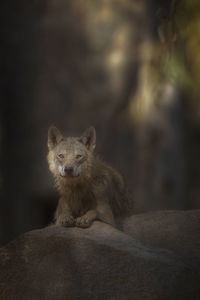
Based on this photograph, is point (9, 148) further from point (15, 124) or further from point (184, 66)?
point (184, 66)

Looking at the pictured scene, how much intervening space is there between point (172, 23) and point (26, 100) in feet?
45.3

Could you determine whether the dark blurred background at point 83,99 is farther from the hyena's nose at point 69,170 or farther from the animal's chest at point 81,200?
the hyena's nose at point 69,170

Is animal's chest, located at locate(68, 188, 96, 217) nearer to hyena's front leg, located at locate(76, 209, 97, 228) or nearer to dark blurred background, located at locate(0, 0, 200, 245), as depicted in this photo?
hyena's front leg, located at locate(76, 209, 97, 228)


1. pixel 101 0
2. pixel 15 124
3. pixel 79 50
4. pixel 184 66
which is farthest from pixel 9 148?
pixel 184 66

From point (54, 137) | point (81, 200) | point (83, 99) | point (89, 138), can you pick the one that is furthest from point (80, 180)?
point (83, 99)

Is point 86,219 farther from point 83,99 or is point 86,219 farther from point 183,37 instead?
point 83,99

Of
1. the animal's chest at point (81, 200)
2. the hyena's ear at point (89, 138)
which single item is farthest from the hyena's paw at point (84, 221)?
the hyena's ear at point (89, 138)

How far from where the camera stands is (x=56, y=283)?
736cm

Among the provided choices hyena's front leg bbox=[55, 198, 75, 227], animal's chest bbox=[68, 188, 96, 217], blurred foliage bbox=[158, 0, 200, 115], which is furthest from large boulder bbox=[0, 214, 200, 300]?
blurred foliage bbox=[158, 0, 200, 115]

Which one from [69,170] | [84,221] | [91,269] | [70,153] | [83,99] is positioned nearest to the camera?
[91,269]

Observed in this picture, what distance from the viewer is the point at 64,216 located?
8828 mm

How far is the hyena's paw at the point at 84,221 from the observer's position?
8.41 metres

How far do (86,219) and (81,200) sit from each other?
0.72 meters

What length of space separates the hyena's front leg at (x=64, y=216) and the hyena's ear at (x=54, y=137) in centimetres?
84
